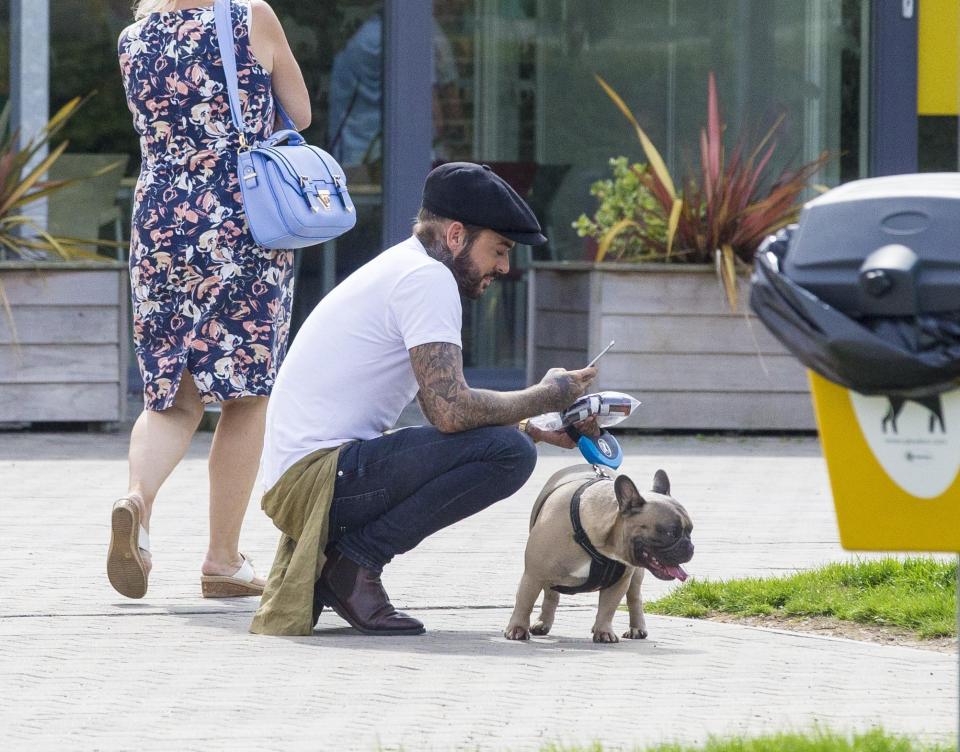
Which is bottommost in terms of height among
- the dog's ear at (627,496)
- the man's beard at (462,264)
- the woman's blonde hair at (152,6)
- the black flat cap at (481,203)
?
the dog's ear at (627,496)

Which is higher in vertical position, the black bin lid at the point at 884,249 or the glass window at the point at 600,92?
the glass window at the point at 600,92

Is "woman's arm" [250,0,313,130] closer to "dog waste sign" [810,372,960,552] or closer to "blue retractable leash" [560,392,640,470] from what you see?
"blue retractable leash" [560,392,640,470]

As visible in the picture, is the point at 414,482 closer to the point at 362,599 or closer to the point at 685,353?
the point at 362,599

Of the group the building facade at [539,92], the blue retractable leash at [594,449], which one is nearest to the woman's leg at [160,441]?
the blue retractable leash at [594,449]

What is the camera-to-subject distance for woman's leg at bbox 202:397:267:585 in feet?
16.6

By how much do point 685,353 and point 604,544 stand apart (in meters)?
4.57

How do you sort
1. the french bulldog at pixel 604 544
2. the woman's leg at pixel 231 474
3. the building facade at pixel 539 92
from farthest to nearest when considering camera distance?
the building facade at pixel 539 92 < the woman's leg at pixel 231 474 < the french bulldog at pixel 604 544

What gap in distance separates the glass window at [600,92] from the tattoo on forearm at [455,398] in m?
6.97

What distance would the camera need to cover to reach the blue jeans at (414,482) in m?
4.44

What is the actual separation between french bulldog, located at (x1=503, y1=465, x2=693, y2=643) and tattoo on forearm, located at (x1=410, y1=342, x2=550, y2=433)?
10.0 inches

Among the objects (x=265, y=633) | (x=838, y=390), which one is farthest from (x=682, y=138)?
(x=838, y=390)

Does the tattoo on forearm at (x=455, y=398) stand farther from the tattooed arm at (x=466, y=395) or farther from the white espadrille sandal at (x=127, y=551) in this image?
the white espadrille sandal at (x=127, y=551)

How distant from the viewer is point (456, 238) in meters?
4.48

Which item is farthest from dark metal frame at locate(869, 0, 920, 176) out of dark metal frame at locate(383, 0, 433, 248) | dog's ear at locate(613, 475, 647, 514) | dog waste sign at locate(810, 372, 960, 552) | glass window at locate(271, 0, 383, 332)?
dog waste sign at locate(810, 372, 960, 552)
